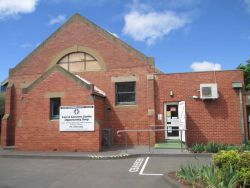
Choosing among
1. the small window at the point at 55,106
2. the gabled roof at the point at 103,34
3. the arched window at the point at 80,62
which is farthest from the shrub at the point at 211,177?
the arched window at the point at 80,62

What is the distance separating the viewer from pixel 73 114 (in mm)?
16109

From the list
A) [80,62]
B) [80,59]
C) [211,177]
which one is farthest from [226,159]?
[80,59]

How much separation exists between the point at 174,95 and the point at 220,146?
15.3 ft

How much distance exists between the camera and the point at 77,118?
16.0 metres

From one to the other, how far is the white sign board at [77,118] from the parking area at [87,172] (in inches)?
113

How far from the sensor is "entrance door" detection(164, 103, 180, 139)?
57.5 ft

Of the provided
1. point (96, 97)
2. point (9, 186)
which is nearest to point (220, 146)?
point (96, 97)

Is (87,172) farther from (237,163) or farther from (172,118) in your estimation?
(172,118)

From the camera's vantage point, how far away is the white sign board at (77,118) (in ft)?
51.4

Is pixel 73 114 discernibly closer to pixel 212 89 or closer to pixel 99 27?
pixel 99 27

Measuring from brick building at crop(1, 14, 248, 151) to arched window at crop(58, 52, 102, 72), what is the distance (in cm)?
7

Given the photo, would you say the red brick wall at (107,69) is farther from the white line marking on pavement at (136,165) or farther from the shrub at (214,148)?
the white line marking on pavement at (136,165)

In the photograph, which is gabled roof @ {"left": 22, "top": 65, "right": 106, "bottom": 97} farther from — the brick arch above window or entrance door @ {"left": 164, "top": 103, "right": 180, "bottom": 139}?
entrance door @ {"left": 164, "top": 103, "right": 180, "bottom": 139}

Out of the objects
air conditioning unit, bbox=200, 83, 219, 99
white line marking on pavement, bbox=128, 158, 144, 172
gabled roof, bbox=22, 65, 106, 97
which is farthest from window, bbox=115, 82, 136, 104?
white line marking on pavement, bbox=128, 158, 144, 172
